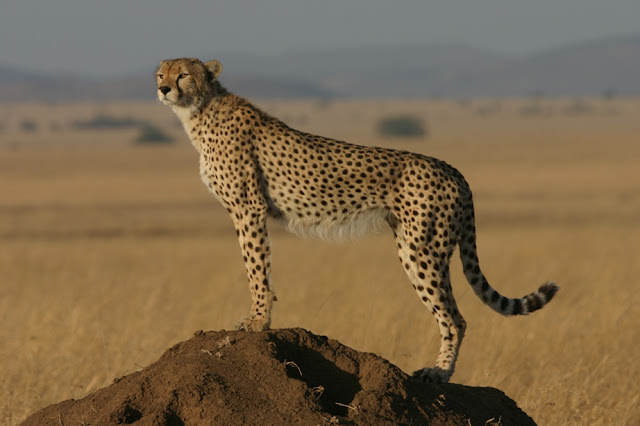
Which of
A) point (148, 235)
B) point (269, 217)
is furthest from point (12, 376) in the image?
point (148, 235)

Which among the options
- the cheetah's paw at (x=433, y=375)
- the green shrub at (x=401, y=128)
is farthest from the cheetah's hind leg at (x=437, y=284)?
the green shrub at (x=401, y=128)

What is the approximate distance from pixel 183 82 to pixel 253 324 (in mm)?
1355

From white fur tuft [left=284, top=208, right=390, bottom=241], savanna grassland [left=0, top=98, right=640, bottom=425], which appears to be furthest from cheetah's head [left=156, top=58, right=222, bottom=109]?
savanna grassland [left=0, top=98, right=640, bottom=425]

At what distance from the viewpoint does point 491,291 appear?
5.47 meters

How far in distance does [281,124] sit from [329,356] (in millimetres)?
1691

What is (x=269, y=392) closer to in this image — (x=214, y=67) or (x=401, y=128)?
(x=214, y=67)

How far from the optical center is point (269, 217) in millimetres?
5527

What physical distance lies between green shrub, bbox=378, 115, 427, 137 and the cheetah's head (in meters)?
61.2

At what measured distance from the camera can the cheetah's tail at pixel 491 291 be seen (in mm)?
5297

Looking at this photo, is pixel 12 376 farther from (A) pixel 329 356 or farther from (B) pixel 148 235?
(B) pixel 148 235

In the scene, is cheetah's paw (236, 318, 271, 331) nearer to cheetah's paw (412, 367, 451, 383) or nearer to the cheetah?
the cheetah

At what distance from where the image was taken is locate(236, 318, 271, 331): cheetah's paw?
16.7ft

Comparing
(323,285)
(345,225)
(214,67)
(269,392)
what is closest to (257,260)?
(345,225)

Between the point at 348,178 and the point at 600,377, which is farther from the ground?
the point at 348,178
